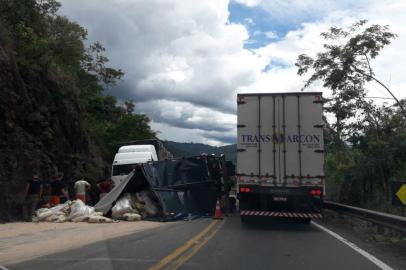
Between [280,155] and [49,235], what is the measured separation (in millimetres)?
6878

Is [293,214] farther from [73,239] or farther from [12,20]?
[12,20]

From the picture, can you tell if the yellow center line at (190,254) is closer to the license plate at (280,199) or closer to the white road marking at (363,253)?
the license plate at (280,199)

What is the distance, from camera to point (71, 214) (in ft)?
56.7

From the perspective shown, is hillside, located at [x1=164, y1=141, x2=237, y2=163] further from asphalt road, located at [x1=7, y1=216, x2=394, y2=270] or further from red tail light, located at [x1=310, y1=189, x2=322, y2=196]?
asphalt road, located at [x1=7, y1=216, x2=394, y2=270]

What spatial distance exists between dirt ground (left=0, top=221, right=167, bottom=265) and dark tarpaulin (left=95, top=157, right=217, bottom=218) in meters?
1.54

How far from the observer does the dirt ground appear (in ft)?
34.0

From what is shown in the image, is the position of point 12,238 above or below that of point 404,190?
below

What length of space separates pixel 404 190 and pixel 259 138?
4.53 metres

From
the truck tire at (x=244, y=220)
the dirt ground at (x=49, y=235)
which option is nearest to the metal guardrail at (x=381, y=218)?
the truck tire at (x=244, y=220)

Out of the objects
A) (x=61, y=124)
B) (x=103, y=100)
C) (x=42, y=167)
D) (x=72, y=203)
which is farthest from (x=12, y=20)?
(x=103, y=100)

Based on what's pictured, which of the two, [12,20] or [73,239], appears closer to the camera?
[73,239]

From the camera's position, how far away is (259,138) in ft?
53.5

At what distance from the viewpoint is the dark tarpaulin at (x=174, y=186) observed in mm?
18516

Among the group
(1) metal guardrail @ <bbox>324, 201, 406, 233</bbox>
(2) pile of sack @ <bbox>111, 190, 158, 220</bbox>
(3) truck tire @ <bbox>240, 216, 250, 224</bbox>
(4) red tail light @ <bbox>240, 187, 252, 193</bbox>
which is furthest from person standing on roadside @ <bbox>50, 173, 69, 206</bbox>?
(1) metal guardrail @ <bbox>324, 201, 406, 233</bbox>
